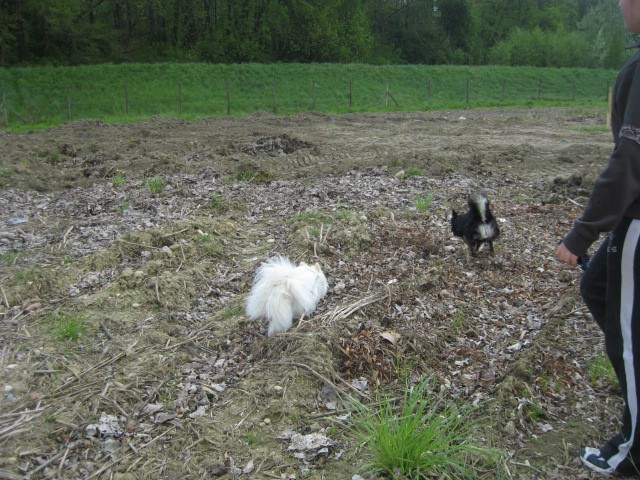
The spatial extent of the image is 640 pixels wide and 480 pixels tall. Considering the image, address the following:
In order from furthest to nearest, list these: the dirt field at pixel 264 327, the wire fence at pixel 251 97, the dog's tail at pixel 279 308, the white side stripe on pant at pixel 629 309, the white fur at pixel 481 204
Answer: the wire fence at pixel 251 97
the white fur at pixel 481 204
the dog's tail at pixel 279 308
the dirt field at pixel 264 327
the white side stripe on pant at pixel 629 309

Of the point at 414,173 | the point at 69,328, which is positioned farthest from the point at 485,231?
the point at 414,173

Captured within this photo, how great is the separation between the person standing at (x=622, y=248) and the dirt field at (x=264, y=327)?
16.8 inches

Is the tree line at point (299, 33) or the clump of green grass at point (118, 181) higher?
the tree line at point (299, 33)

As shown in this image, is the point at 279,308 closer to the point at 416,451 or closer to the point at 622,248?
the point at 416,451

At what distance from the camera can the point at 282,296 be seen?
4.90 m

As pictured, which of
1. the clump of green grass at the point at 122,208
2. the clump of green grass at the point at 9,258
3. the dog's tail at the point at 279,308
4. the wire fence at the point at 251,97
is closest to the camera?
the dog's tail at the point at 279,308

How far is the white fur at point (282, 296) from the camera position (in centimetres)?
486

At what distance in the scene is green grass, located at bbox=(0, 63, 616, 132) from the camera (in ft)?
94.0

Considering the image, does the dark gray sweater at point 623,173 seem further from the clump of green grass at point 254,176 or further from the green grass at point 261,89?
the green grass at point 261,89

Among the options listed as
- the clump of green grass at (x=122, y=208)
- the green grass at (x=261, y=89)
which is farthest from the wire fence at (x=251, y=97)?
the clump of green grass at (x=122, y=208)

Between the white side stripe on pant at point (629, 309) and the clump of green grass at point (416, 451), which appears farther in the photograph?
the clump of green grass at point (416, 451)

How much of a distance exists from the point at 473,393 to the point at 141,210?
5895 millimetres

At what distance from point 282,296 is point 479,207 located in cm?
245

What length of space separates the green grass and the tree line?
7325 millimetres
